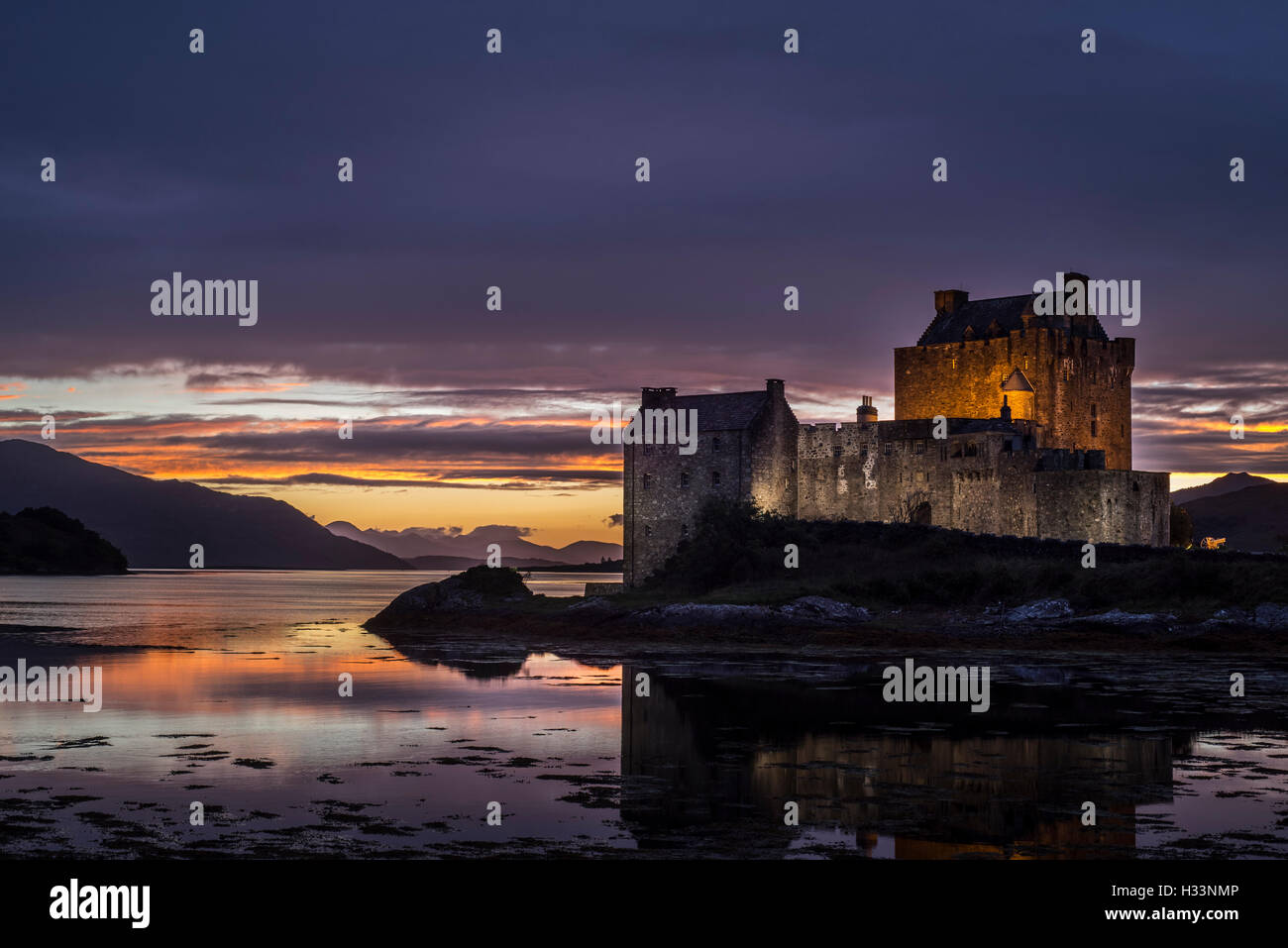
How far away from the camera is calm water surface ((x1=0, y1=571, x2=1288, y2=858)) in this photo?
13.4 m

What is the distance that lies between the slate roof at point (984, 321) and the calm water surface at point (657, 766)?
107ft

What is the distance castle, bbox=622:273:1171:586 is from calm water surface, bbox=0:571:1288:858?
16031mm

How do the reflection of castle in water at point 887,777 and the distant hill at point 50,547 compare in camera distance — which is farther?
the distant hill at point 50,547

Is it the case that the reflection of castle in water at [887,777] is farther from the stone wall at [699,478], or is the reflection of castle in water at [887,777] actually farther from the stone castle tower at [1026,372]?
the stone castle tower at [1026,372]

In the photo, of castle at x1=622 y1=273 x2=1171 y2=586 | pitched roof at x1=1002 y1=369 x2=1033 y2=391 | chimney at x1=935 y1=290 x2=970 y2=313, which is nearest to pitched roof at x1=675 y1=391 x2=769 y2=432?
castle at x1=622 y1=273 x2=1171 y2=586

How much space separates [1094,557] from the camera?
43.7 m

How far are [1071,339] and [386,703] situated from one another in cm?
4507

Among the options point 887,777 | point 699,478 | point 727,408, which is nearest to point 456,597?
point 699,478

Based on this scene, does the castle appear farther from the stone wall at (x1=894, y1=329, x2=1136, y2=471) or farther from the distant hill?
the distant hill

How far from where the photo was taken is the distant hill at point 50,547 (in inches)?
6373

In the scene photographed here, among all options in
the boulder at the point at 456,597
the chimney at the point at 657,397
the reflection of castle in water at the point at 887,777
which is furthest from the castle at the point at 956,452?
the reflection of castle in water at the point at 887,777
